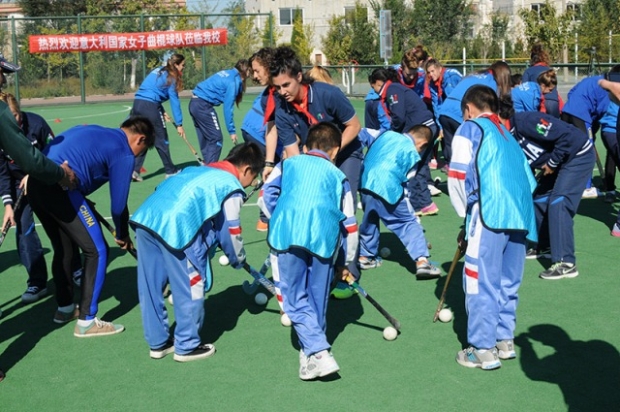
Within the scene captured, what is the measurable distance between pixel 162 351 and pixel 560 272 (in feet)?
12.5

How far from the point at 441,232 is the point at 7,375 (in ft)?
17.7

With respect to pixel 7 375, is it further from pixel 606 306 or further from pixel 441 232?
pixel 441 232

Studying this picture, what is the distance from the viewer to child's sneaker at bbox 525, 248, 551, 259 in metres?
8.27

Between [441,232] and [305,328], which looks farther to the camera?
[441,232]

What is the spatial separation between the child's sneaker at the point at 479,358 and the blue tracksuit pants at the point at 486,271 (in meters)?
0.05

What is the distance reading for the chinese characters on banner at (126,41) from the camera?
30766 millimetres

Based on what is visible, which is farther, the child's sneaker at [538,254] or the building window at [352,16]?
the building window at [352,16]

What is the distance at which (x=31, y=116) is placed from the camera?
7387 mm

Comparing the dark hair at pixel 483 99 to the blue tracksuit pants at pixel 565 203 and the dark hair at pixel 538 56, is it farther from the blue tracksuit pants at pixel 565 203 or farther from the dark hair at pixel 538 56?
the dark hair at pixel 538 56

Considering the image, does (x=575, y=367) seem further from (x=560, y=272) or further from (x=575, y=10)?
(x=575, y=10)

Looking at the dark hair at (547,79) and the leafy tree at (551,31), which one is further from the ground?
the leafy tree at (551,31)

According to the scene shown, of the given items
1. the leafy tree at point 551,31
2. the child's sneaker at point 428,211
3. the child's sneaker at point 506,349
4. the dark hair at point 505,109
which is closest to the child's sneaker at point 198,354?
the child's sneaker at point 506,349

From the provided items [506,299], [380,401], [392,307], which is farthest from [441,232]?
[380,401]

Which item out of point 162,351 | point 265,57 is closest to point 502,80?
point 265,57
